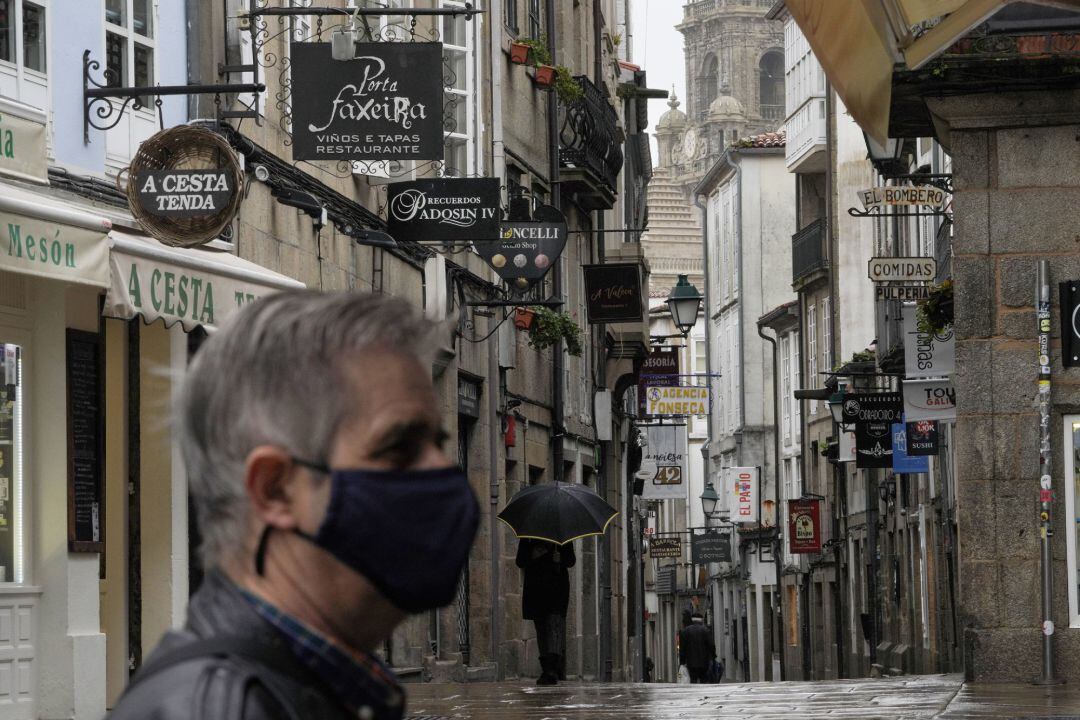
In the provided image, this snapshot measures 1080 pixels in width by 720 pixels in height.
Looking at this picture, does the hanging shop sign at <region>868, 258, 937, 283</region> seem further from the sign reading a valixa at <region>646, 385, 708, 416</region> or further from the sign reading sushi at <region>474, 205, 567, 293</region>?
the sign reading a valixa at <region>646, 385, 708, 416</region>

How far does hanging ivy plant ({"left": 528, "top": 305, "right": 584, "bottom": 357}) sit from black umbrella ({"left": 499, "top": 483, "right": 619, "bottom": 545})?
6.56 meters

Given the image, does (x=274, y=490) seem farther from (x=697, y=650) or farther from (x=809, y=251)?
(x=809, y=251)

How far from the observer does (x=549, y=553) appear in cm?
1869

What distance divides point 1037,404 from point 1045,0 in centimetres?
807

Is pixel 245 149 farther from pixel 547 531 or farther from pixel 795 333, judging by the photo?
pixel 795 333

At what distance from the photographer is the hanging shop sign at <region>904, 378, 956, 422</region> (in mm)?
20828

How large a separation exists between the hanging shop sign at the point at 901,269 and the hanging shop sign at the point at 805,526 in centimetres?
2051

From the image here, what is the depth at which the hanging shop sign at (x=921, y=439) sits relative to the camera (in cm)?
2802

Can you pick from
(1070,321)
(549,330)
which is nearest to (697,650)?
(549,330)

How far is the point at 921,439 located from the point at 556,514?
10.8m

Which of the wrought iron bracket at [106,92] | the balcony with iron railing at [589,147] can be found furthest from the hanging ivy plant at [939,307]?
the balcony with iron railing at [589,147]

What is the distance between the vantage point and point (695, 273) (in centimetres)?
13712

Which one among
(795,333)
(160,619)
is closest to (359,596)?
(160,619)

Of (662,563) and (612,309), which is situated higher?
(612,309)
